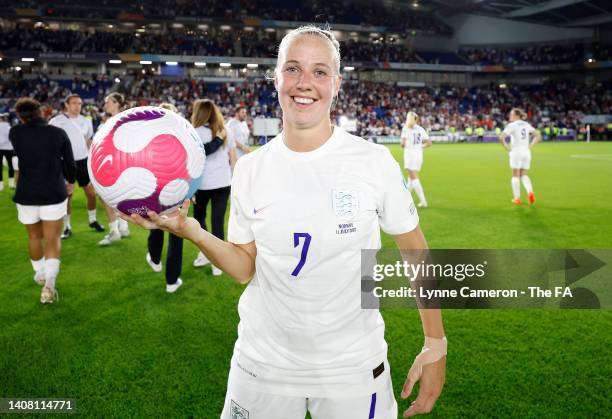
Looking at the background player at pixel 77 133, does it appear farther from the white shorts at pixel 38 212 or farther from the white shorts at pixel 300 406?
the white shorts at pixel 300 406

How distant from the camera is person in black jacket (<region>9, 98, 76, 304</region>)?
519 centimetres

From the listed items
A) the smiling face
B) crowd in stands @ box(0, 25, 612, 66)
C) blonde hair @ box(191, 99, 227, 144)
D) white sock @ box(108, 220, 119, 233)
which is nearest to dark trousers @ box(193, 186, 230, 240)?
blonde hair @ box(191, 99, 227, 144)

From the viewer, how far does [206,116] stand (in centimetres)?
561

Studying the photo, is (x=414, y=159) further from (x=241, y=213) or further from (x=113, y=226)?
(x=241, y=213)

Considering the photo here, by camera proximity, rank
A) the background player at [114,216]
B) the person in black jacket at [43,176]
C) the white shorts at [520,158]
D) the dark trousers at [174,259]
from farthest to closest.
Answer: the white shorts at [520,158] < the background player at [114,216] < the dark trousers at [174,259] < the person in black jacket at [43,176]

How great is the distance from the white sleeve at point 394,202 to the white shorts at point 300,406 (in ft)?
2.17

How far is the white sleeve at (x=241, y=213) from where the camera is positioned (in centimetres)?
189

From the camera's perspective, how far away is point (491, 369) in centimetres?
381

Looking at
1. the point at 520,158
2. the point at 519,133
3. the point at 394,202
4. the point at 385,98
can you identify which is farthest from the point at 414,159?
the point at 385,98

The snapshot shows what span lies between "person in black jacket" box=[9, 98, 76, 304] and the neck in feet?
14.6

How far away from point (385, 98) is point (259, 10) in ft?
61.5

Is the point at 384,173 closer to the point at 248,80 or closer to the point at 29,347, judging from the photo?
the point at 29,347

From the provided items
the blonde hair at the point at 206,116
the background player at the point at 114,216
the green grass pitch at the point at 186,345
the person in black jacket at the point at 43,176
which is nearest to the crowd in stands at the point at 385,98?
the background player at the point at 114,216

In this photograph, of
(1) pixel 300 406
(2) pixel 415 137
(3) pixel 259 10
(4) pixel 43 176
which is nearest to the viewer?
(1) pixel 300 406
